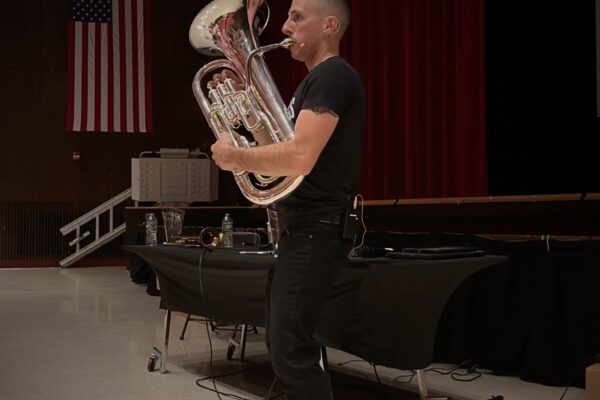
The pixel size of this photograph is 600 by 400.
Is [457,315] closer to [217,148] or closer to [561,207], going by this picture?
[561,207]

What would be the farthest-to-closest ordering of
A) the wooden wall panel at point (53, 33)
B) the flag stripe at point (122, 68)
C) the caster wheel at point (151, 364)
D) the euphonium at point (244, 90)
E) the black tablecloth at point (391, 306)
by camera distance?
the wooden wall panel at point (53, 33) → the flag stripe at point (122, 68) → the caster wheel at point (151, 364) → the black tablecloth at point (391, 306) → the euphonium at point (244, 90)

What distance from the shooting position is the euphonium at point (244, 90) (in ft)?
7.18

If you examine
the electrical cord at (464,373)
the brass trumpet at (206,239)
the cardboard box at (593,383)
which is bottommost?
the electrical cord at (464,373)

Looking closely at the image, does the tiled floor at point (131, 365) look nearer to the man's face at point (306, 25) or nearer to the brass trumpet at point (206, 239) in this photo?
the brass trumpet at point (206, 239)

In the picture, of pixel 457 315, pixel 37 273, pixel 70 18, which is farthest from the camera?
pixel 70 18

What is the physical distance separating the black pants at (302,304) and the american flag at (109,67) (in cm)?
997

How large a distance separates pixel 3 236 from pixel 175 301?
8.75 metres

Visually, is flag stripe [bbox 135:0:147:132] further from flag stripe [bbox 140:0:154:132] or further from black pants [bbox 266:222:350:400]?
black pants [bbox 266:222:350:400]

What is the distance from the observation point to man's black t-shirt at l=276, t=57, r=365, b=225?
6.54 feet

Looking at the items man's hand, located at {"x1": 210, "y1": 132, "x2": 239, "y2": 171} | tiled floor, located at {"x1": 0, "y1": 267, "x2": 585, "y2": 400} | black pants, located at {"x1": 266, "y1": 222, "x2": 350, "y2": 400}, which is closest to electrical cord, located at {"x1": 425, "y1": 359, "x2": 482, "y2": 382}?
tiled floor, located at {"x1": 0, "y1": 267, "x2": 585, "y2": 400}

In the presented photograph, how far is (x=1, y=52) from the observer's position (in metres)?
11.8

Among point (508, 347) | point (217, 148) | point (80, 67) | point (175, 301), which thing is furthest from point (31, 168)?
point (217, 148)

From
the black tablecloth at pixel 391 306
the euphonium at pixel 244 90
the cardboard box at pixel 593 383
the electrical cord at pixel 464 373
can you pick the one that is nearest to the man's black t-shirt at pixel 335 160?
the euphonium at pixel 244 90

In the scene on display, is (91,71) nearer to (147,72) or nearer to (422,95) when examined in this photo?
(147,72)
